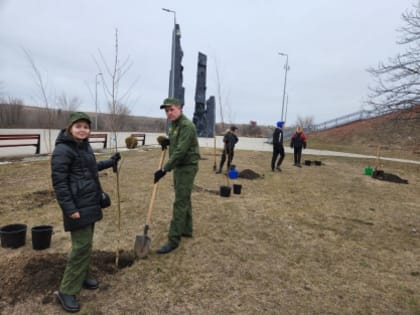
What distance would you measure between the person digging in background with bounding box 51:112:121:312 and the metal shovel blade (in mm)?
903

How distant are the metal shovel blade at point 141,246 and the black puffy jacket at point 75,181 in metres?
0.99

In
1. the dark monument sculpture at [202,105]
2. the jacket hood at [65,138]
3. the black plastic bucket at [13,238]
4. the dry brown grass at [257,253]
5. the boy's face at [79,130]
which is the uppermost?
the dark monument sculpture at [202,105]

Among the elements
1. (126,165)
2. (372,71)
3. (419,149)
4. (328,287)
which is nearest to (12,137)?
(126,165)

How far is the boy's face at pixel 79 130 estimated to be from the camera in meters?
2.51

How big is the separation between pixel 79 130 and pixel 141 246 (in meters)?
1.67

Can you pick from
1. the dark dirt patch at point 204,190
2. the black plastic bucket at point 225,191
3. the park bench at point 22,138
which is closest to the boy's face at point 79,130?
the black plastic bucket at point 225,191

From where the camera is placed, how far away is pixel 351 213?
602 centimetres

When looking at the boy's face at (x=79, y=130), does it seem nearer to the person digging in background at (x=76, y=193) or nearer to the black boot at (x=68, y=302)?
the person digging in background at (x=76, y=193)

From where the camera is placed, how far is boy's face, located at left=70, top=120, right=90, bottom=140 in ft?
8.24

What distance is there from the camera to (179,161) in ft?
12.0

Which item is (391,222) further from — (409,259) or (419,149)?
(419,149)

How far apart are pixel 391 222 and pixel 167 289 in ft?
15.3

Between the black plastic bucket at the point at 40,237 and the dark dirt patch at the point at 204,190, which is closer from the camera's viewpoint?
the black plastic bucket at the point at 40,237

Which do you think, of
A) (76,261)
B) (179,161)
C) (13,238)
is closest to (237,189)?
(179,161)
